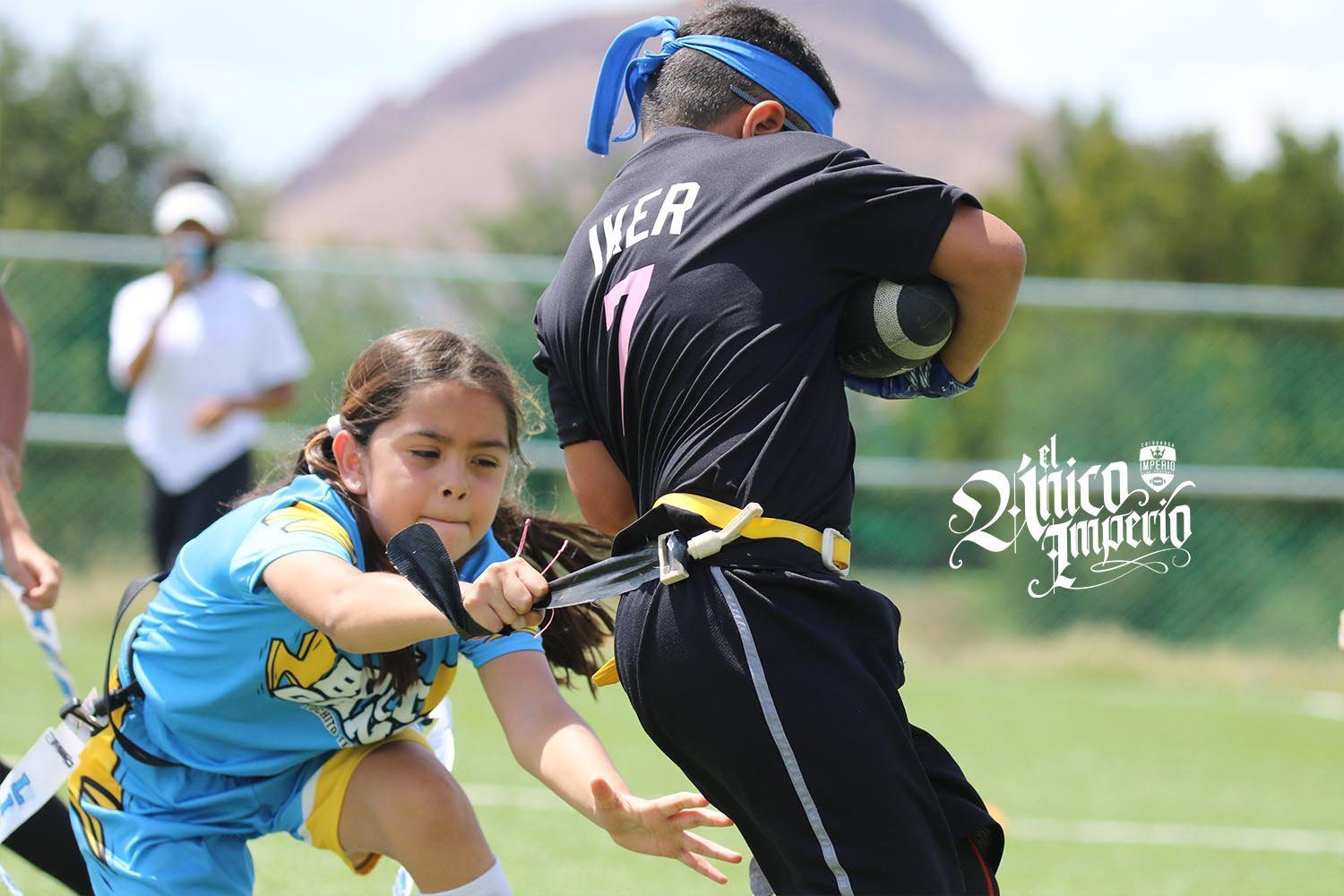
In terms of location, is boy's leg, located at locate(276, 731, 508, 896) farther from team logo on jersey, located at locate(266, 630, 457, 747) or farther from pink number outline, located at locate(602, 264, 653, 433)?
pink number outline, located at locate(602, 264, 653, 433)

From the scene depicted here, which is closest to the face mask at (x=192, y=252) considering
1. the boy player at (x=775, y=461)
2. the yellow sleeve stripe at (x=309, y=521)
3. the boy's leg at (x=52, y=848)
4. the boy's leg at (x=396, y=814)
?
the boy's leg at (x=52, y=848)

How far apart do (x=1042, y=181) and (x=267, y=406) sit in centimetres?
2132

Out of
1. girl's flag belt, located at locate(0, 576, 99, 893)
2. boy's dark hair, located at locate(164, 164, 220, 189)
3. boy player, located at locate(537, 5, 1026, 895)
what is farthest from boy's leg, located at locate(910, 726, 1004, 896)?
boy's dark hair, located at locate(164, 164, 220, 189)

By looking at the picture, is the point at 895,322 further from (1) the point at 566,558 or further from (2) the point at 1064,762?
(2) the point at 1064,762

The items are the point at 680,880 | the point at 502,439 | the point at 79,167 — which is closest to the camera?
the point at 502,439

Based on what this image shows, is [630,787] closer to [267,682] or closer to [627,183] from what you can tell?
[267,682]

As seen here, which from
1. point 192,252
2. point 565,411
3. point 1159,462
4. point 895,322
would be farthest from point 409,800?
point 1159,462

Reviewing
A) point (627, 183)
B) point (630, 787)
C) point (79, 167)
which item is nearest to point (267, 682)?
point (627, 183)

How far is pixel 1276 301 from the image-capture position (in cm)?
1007

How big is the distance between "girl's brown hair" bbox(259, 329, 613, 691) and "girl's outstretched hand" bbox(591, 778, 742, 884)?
0.72m

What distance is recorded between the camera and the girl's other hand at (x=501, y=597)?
82.4 inches

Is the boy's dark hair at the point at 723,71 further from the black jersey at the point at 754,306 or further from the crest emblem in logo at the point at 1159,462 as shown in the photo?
the crest emblem in logo at the point at 1159,462

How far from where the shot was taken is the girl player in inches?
105

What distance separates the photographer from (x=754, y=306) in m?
2.31
